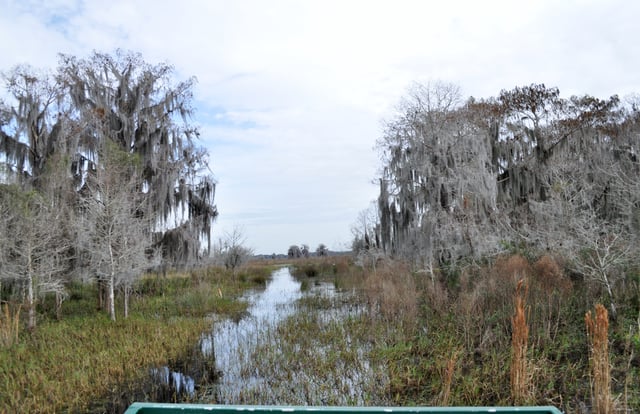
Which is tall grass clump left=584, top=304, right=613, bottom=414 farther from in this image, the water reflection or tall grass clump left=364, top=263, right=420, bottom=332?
tall grass clump left=364, top=263, right=420, bottom=332

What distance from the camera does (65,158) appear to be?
1430 centimetres

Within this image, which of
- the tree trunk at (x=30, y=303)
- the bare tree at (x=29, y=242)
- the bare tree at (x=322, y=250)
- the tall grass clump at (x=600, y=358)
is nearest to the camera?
the tall grass clump at (x=600, y=358)

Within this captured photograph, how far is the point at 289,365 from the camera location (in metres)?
8.49

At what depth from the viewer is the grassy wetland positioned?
6262 millimetres

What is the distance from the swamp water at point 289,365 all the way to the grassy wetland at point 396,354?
37 millimetres

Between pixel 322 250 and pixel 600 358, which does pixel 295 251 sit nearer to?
pixel 322 250

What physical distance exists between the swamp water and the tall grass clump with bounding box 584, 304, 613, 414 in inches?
114

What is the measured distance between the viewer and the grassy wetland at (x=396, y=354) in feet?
20.5

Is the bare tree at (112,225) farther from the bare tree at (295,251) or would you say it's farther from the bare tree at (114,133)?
the bare tree at (295,251)

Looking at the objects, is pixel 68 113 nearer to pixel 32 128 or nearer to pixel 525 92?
pixel 32 128

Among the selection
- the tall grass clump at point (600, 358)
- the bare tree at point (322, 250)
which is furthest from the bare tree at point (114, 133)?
the bare tree at point (322, 250)

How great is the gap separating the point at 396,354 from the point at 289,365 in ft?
6.80

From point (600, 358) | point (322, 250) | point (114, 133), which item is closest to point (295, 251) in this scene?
point (322, 250)

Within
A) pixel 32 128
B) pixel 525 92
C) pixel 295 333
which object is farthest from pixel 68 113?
pixel 525 92
